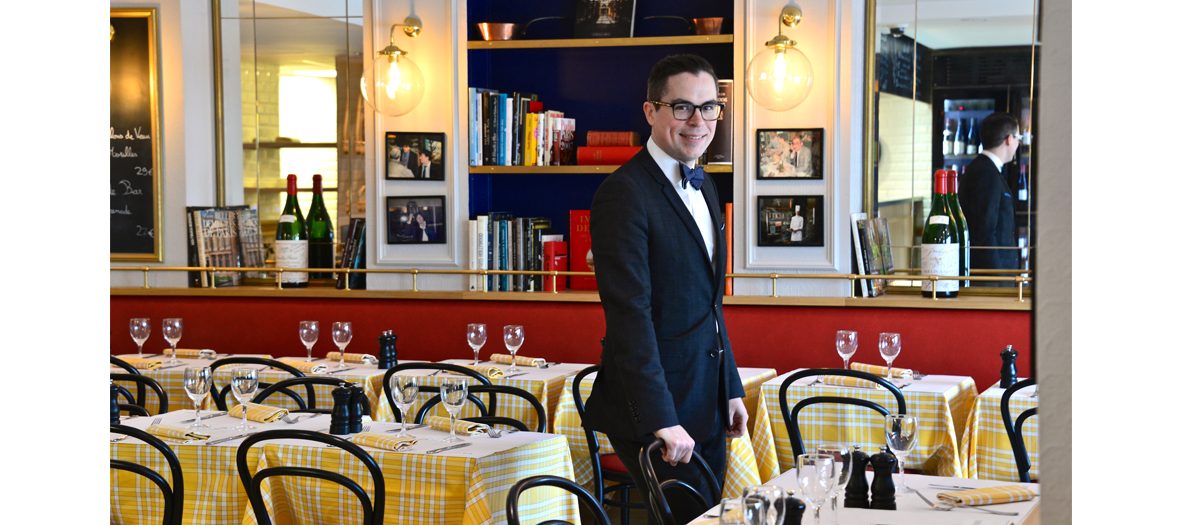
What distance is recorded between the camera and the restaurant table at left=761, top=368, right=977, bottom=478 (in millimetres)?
3570

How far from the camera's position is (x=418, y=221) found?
5.29 meters

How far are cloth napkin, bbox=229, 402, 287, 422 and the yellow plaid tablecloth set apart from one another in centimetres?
225

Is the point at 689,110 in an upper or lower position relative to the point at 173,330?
upper

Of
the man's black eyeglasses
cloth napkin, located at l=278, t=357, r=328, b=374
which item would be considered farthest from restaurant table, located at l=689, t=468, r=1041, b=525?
cloth napkin, located at l=278, t=357, r=328, b=374

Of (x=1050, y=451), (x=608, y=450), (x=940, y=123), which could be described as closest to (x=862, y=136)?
(x=940, y=123)

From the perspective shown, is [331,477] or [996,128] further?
[996,128]

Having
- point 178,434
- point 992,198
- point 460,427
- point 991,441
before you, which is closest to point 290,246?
point 178,434

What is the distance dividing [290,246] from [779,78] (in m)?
2.62

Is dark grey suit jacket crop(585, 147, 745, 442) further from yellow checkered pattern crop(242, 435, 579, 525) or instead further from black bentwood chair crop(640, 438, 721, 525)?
yellow checkered pattern crop(242, 435, 579, 525)

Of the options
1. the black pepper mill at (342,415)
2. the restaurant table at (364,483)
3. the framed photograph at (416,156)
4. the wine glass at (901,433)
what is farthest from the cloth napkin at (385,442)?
the framed photograph at (416,156)

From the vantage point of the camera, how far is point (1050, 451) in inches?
24.9

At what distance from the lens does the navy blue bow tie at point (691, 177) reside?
94.3 inches

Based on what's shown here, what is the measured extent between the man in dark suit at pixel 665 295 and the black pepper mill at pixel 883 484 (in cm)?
39

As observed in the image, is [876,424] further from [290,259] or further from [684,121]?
[290,259]
